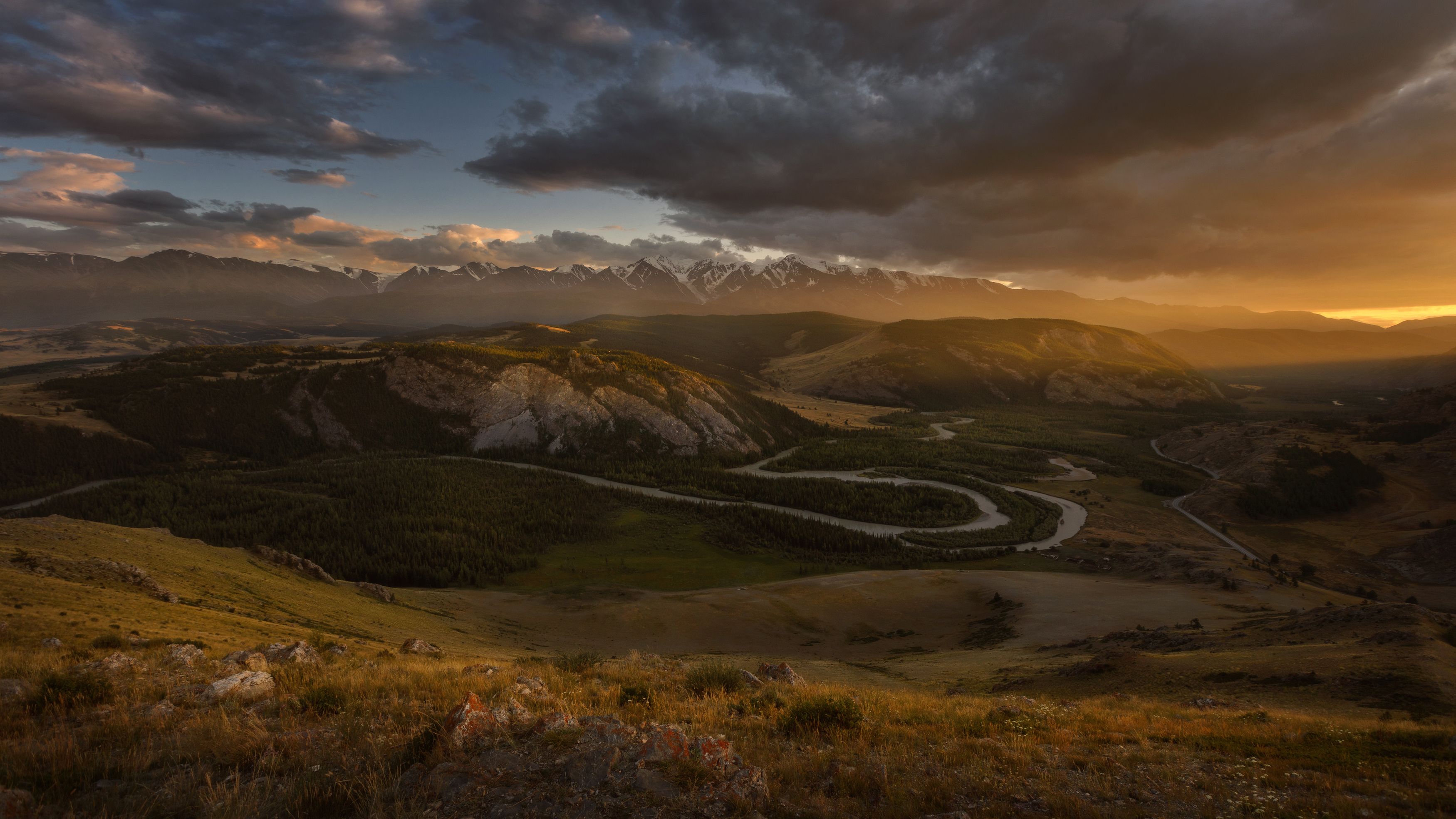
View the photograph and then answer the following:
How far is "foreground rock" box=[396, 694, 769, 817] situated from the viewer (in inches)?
322

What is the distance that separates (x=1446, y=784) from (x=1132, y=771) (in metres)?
4.80

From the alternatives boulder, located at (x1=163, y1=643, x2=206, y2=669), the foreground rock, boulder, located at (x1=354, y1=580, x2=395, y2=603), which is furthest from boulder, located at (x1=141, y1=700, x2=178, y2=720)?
boulder, located at (x1=354, y1=580, x2=395, y2=603)

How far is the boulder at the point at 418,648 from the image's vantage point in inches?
948

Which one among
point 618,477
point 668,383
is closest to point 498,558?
point 618,477

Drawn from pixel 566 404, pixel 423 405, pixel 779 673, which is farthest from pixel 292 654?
pixel 423 405

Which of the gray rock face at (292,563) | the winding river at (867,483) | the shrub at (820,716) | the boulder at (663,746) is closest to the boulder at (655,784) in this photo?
the boulder at (663,746)

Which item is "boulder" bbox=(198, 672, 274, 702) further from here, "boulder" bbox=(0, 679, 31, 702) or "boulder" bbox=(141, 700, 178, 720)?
"boulder" bbox=(0, 679, 31, 702)

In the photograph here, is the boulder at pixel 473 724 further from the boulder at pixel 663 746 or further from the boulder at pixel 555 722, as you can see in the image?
the boulder at pixel 663 746

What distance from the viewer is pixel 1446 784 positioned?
32.7 feet

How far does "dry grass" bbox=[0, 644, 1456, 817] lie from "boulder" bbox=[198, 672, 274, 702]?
0.38m

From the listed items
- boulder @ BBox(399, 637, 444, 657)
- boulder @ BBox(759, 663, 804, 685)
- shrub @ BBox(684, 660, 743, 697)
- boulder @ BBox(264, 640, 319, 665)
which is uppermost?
shrub @ BBox(684, 660, 743, 697)

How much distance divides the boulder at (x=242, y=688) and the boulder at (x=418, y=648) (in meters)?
9.98

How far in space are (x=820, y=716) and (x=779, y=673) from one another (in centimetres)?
830

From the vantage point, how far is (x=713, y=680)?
1666 centimetres
